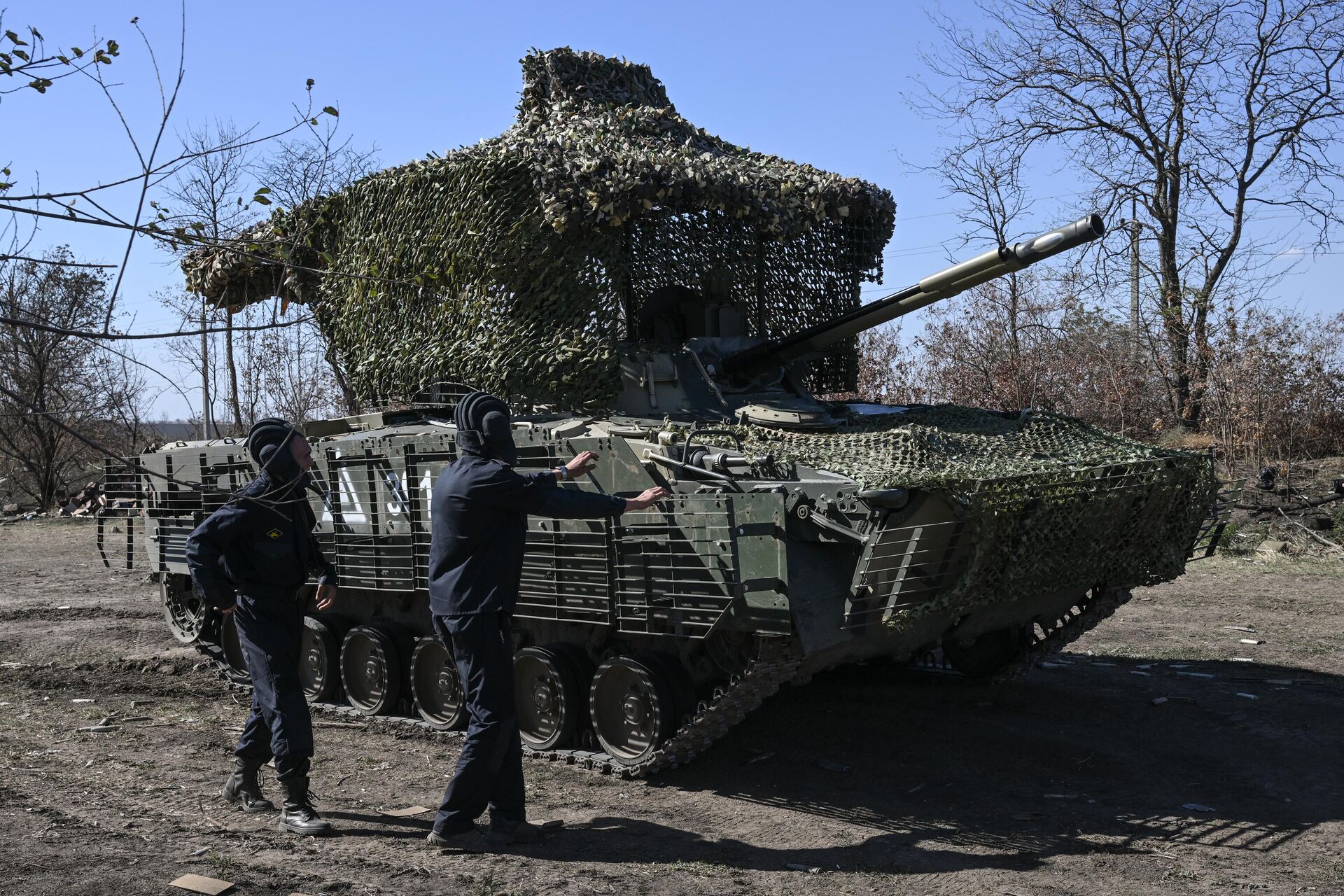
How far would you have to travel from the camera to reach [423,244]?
9.93m

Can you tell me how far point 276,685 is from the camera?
19.3 feet

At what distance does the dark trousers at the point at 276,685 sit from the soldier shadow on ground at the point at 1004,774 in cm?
126

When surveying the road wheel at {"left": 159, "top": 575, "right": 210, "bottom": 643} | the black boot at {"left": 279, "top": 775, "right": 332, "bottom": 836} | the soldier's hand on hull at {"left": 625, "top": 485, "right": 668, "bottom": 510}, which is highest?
the soldier's hand on hull at {"left": 625, "top": 485, "right": 668, "bottom": 510}

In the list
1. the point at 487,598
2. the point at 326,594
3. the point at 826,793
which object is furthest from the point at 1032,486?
the point at 326,594

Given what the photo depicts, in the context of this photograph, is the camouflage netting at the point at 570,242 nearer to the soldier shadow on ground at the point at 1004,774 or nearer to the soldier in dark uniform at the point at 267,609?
the soldier in dark uniform at the point at 267,609

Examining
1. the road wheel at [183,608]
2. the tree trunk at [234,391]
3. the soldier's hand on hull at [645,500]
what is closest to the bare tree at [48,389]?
the tree trunk at [234,391]

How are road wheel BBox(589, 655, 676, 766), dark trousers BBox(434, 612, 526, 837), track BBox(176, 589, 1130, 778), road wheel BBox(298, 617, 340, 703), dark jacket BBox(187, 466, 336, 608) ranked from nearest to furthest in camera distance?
1. dark trousers BBox(434, 612, 526, 837)
2. dark jacket BBox(187, 466, 336, 608)
3. track BBox(176, 589, 1130, 778)
4. road wheel BBox(589, 655, 676, 766)
5. road wheel BBox(298, 617, 340, 703)

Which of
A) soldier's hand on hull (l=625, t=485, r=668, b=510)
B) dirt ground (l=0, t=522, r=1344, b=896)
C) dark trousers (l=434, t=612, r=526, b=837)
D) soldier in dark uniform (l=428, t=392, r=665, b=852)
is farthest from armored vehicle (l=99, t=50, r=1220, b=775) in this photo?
dark trousers (l=434, t=612, r=526, b=837)

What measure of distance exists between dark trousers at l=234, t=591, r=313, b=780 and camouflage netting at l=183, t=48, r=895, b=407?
2654mm

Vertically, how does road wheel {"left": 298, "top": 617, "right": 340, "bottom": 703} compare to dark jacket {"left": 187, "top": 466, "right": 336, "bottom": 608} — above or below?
below

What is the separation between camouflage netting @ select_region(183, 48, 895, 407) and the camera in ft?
28.7

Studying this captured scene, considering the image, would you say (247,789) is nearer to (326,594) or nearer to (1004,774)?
(326,594)

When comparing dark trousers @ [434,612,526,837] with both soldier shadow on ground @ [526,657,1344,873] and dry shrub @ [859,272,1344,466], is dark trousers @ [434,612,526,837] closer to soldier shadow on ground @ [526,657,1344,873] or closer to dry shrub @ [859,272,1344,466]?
soldier shadow on ground @ [526,657,1344,873]

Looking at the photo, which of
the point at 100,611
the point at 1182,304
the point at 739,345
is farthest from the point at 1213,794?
the point at 1182,304
